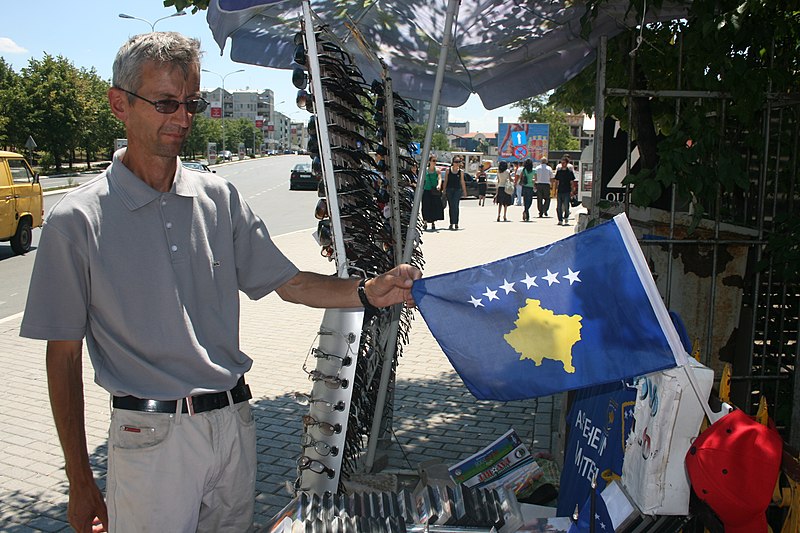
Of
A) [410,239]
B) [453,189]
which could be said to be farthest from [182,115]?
[453,189]

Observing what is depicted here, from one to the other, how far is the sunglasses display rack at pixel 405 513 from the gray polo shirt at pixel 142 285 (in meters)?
0.54

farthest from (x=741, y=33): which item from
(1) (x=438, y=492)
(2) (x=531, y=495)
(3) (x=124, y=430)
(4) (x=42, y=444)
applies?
(4) (x=42, y=444)

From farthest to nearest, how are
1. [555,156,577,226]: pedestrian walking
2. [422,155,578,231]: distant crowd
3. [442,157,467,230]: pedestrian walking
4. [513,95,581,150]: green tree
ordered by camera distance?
[513,95,581,150]: green tree → [555,156,577,226]: pedestrian walking → [442,157,467,230]: pedestrian walking → [422,155,578,231]: distant crowd

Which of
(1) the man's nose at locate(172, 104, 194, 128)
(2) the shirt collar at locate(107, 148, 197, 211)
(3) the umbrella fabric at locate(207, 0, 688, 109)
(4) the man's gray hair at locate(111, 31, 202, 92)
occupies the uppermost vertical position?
(3) the umbrella fabric at locate(207, 0, 688, 109)

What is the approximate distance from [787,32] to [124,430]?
13.6 feet

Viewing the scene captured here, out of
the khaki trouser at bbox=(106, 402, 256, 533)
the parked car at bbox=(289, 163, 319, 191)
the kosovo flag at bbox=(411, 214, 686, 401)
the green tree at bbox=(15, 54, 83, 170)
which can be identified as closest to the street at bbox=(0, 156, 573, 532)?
the kosovo flag at bbox=(411, 214, 686, 401)

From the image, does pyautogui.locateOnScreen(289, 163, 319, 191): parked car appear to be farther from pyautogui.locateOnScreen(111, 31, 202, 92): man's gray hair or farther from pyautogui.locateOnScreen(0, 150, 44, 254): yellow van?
pyautogui.locateOnScreen(111, 31, 202, 92): man's gray hair

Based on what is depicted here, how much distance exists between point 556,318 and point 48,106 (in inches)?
2388

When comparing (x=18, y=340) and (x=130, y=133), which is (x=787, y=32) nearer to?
(x=130, y=133)

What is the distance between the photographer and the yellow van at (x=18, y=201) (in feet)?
50.8

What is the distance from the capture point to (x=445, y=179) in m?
21.8

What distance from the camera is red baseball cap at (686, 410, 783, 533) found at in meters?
2.47

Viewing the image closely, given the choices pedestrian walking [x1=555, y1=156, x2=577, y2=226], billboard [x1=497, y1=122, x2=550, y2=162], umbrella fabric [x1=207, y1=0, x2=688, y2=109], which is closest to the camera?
umbrella fabric [x1=207, y1=0, x2=688, y2=109]

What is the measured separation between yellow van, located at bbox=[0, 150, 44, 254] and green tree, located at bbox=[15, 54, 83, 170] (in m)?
43.2
